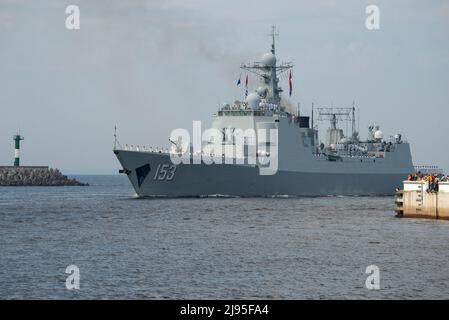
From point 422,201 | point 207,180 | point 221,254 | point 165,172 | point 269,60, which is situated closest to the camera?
point 221,254

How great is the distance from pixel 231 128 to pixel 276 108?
569cm

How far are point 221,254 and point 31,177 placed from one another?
327 ft

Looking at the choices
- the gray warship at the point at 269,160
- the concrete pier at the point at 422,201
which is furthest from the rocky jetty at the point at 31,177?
the concrete pier at the point at 422,201

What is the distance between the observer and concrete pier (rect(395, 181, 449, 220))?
1774 inches

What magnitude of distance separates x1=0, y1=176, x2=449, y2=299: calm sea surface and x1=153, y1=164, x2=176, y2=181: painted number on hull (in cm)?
778

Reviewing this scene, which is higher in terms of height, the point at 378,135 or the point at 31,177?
the point at 378,135

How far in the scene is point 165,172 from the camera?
62.8 metres

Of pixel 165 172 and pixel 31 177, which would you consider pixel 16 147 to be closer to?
pixel 31 177

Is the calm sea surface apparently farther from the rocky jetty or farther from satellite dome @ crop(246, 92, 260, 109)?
the rocky jetty

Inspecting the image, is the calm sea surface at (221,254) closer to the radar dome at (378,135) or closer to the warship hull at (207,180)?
the warship hull at (207,180)

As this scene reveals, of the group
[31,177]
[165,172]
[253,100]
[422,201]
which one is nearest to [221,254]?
[422,201]
